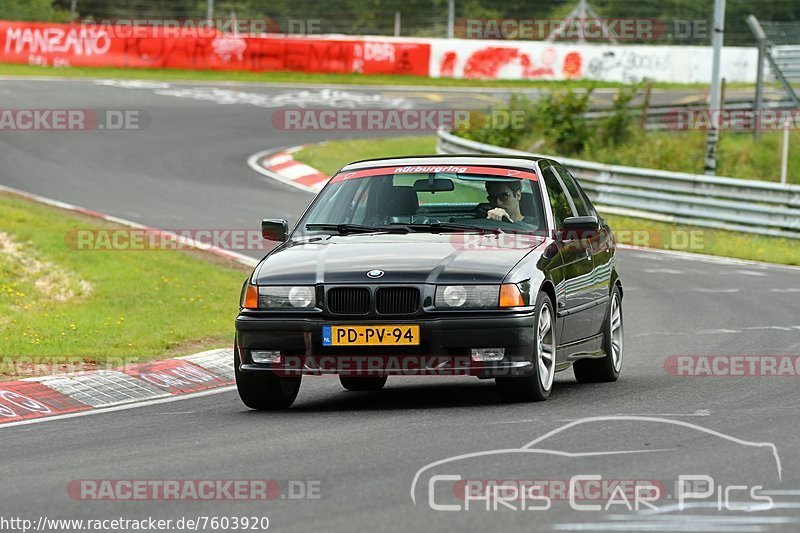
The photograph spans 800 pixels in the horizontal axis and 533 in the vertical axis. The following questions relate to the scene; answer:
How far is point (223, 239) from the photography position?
19938 mm

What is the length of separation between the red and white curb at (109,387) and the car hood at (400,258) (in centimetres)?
156

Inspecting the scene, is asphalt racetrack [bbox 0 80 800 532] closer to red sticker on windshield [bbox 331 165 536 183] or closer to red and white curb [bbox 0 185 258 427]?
red and white curb [bbox 0 185 258 427]

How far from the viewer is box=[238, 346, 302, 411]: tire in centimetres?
910

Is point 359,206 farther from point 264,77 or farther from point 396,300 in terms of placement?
point 264,77

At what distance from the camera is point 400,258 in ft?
29.0

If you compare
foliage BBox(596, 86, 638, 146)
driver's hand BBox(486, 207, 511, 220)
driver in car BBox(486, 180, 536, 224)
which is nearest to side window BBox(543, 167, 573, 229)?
driver in car BBox(486, 180, 536, 224)

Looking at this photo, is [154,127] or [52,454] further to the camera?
[154,127]

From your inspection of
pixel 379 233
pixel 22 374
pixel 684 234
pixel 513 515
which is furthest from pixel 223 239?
pixel 513 515

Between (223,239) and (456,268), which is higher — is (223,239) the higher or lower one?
the lower one

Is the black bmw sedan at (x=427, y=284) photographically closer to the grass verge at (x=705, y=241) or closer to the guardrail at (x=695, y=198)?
the grass verge at (x=705, y=241)

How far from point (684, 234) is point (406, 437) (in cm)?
1629

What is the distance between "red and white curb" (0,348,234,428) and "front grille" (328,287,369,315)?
183 cm

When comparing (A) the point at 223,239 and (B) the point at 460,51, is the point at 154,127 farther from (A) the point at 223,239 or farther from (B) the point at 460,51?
(B) the point at 460,51

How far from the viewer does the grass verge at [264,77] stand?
41.7m
